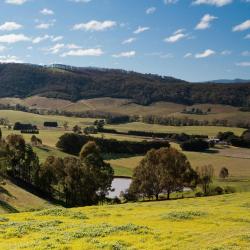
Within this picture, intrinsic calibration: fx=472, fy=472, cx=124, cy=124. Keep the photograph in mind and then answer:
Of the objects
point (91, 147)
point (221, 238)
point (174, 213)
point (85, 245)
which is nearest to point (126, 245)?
point (85, 245)

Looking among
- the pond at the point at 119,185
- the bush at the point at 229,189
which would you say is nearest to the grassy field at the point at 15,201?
the pond at the point at 119,185

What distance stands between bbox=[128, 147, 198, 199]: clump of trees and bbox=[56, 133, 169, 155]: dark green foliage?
262 ft

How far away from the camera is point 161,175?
348 feet

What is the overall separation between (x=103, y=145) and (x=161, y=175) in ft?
296

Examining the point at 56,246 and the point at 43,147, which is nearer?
the point at 56,246

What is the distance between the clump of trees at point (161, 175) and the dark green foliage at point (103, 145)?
79.9 meters

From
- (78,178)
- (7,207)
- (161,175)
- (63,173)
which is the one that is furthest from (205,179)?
(7,207)

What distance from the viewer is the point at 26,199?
88875mm

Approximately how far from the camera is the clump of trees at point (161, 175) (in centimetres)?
10556

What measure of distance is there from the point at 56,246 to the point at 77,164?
7389cm

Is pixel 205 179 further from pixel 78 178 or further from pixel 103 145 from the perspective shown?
pixel 103 145

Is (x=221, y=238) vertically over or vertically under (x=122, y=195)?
over

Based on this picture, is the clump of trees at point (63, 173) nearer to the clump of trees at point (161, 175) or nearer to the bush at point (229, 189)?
the clump of trees at point (161, 175)

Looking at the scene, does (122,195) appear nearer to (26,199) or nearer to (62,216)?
(26,199)
